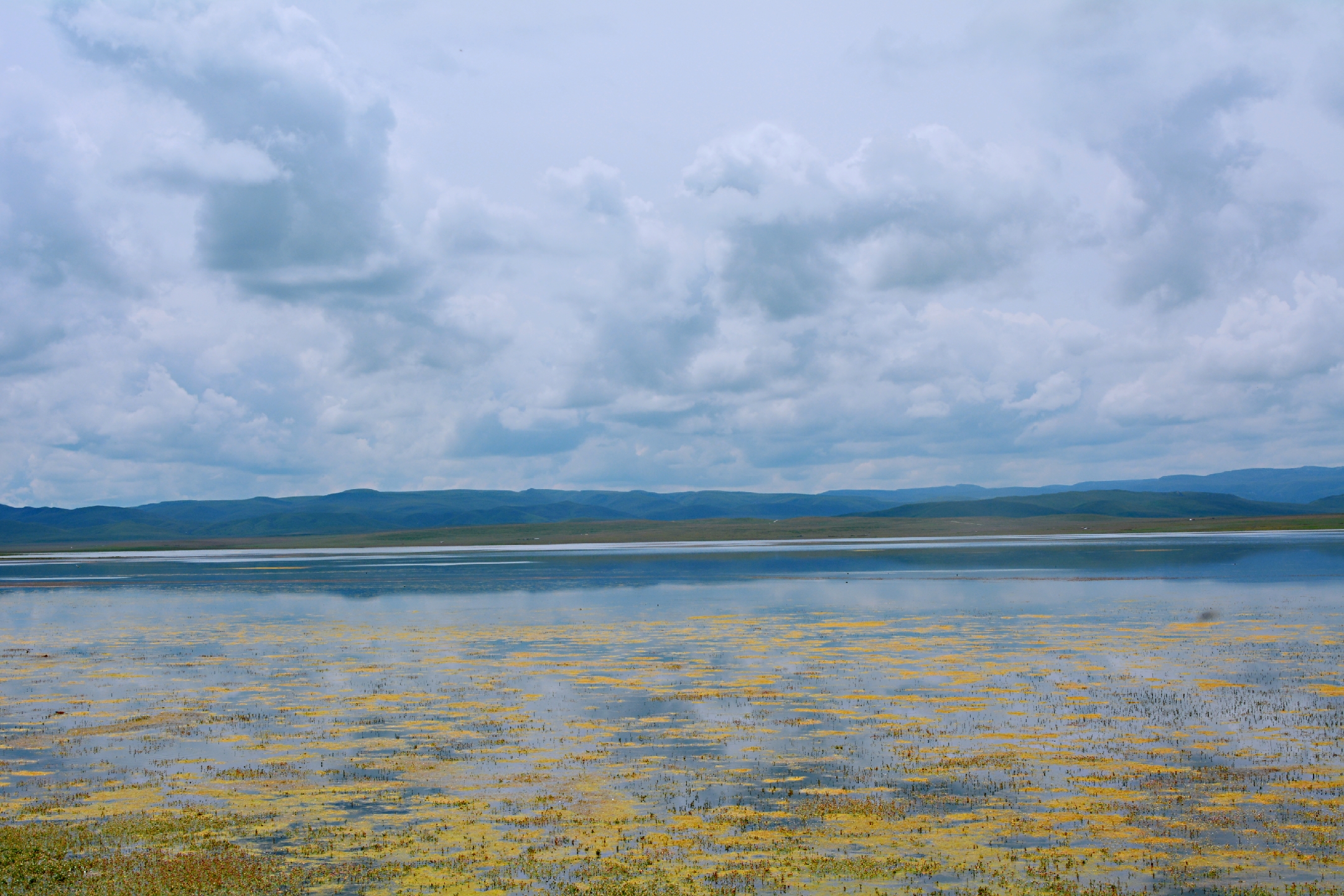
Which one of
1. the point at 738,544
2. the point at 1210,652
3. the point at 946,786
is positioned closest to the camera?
the point at 946,786

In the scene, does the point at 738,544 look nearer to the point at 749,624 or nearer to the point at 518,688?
the point at 749,624

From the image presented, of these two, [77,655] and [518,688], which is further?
[77,655]

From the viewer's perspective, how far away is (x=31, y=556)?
193875 mm

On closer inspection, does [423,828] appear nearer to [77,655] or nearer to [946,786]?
[946,786]

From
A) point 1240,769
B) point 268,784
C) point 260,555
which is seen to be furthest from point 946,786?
point 260,555

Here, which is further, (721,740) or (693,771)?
(721,740)

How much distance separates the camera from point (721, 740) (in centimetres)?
2439

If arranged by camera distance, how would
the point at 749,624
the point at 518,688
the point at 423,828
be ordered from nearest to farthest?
the point at 423,828
the point at 518,688
the point at 749,624

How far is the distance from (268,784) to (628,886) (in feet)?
32.5

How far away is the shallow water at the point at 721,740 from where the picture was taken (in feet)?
52.8

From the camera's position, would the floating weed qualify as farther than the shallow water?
No

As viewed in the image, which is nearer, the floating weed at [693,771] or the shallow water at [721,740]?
the floating weed at [693,771]

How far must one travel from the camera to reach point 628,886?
14758 mm

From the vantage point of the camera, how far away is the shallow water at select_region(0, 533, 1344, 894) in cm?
1609
